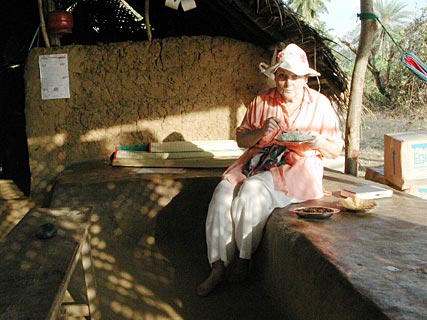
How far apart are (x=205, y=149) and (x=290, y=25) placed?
1522mm

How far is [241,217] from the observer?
10.2ft

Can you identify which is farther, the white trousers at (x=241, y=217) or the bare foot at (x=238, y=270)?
the bare foot at (x=238, y=270)

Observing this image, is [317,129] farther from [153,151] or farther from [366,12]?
[153,151]

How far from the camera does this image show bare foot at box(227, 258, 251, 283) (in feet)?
10.7

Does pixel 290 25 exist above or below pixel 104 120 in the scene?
above

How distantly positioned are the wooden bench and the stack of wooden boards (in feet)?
5.04

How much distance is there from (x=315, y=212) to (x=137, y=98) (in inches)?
101

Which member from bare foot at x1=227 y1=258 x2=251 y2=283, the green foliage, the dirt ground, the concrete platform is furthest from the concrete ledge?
the green foliage

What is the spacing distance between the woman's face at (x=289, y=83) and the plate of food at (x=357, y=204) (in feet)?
2.87

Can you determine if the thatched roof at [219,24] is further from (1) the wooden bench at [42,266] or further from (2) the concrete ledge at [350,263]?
(1) the wooden bench at [42,266]

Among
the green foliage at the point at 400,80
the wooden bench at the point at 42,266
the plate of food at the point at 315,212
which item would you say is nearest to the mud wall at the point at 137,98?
the wooden bench at the point at 42,266

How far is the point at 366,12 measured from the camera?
167 inches

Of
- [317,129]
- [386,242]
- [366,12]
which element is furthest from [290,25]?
[386,242]

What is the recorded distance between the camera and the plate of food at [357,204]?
2941 mm
